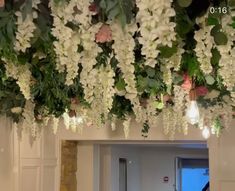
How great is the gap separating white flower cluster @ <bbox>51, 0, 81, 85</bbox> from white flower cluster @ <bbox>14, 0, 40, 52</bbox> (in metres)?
0.09

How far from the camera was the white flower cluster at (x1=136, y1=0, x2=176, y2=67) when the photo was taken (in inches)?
65.7

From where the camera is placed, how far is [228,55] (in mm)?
2074

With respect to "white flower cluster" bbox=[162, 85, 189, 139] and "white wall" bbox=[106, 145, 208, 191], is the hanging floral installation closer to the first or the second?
"white flower cluster" bbox=[162, 85, 189, 139]

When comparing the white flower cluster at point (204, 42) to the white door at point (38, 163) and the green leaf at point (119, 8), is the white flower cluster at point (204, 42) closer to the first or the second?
the green leaf at point (119, 8)

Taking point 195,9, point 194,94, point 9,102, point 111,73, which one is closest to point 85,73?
point 111,73

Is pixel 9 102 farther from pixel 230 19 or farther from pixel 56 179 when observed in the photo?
pixel 230 19

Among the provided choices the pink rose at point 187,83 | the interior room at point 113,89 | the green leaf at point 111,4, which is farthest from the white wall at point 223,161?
the green leaf at point 111,4

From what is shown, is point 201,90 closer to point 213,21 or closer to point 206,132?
point 206,132

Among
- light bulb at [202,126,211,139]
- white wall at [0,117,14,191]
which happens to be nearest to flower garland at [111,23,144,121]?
light bulb at [202,126,211,139]

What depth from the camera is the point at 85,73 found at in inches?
97.0

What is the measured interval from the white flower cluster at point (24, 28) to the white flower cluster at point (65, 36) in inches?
3.7

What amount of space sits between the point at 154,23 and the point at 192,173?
8836 mm

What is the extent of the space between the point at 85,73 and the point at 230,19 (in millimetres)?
858
